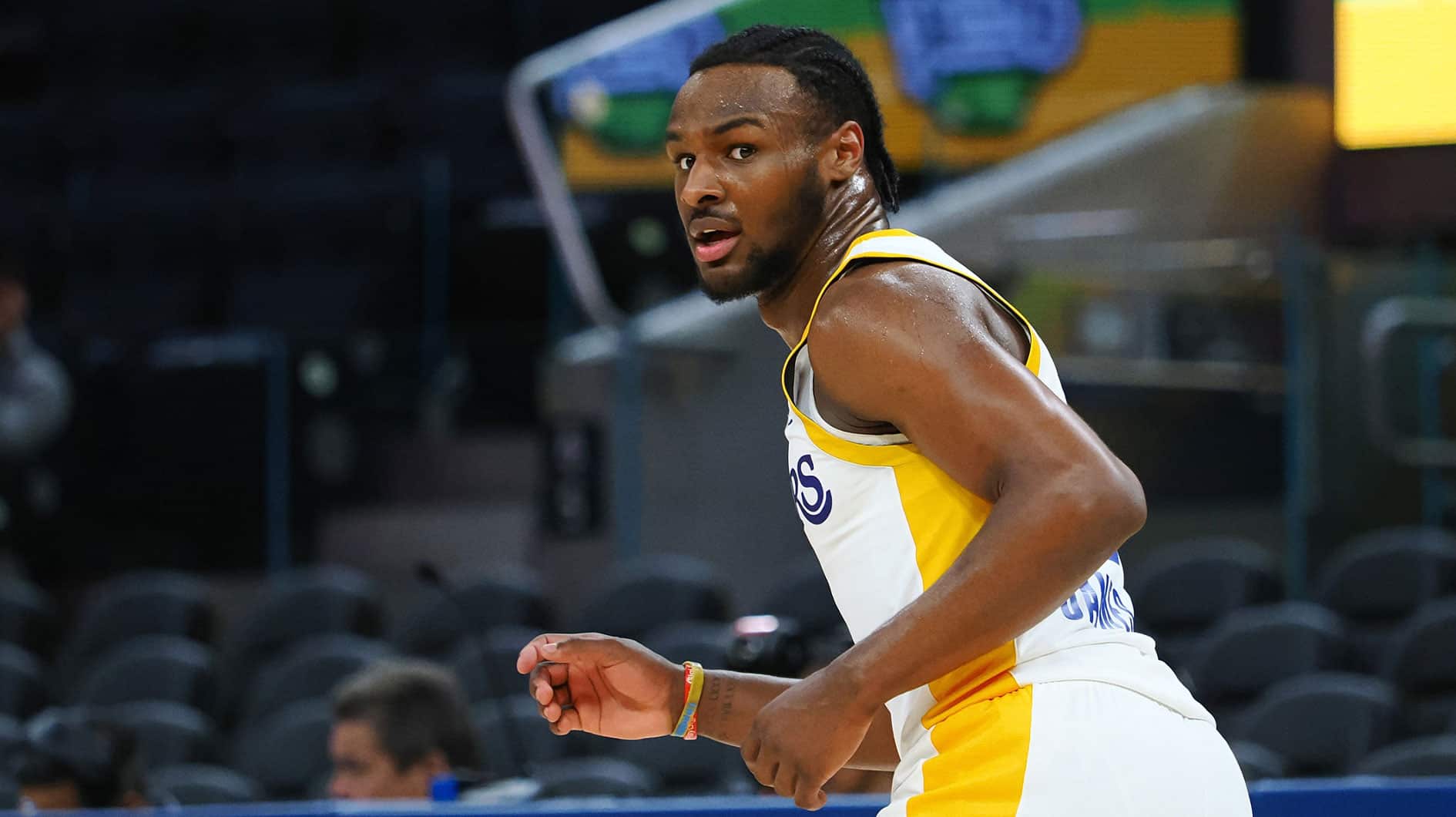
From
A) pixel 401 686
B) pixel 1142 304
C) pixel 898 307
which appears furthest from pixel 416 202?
pixel 898 307

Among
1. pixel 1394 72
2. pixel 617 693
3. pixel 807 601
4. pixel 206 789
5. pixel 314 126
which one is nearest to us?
pixel 617 693

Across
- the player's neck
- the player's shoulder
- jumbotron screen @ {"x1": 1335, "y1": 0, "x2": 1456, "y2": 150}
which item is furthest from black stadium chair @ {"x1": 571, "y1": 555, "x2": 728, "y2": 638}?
the player's shoulder

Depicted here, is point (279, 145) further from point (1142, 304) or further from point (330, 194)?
point (1142, 304)

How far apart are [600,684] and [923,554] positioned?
0.51m

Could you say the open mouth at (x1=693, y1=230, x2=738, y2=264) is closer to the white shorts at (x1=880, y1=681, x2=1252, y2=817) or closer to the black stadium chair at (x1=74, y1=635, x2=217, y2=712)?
the white shorts at (x1=880, y1=681, x2=1252, y2=817)

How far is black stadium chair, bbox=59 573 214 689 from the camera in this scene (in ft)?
24.8

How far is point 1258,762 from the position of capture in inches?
185

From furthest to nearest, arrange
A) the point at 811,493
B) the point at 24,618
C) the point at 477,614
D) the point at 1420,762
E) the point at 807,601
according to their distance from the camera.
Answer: the point at 24,618, the point at 477,614, the point at 807,601, the point at 1420,762, the point at 811,493

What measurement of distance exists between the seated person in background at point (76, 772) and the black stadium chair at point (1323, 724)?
3.08 metres

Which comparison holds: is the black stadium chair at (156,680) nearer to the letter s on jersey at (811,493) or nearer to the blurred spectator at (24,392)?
the blurred spectator at (24,392)

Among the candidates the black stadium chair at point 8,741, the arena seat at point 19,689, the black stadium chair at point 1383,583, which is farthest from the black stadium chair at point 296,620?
the black stadium chair at point 1383,583

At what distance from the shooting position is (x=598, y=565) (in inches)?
302

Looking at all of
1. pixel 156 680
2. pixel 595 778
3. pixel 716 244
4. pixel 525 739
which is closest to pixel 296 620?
pixel 156 680

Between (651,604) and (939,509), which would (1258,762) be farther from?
(939,509)
